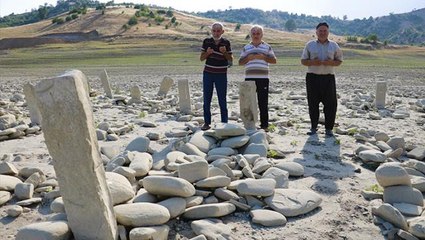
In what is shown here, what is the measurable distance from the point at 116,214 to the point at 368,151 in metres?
4.30

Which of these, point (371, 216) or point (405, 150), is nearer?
point (371, 216)

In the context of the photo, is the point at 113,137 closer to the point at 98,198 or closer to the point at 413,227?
the point at 98,198

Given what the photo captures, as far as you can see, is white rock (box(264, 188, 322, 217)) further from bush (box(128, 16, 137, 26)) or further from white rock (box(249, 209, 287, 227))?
bush (box(128, 16, 137, 26))

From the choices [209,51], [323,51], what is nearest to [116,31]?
[209,51]

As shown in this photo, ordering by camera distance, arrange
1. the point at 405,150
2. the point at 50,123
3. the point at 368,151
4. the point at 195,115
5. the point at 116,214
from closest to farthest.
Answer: the point at 50,123
the point at 116,214
the point at 368,151
the point at 405,150
the point at 195,115

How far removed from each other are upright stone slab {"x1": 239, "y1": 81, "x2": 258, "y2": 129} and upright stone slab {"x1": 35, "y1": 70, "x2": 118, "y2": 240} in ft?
15.0

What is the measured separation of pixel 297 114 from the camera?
37.6 ft

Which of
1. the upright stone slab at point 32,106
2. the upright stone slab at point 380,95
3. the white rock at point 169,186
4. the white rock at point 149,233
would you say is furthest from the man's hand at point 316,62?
the upright stone slab at point 32,106

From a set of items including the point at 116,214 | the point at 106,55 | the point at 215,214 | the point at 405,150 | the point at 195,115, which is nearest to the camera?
the point at 116,214

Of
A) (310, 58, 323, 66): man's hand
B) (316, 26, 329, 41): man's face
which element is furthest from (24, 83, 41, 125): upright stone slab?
(316, 26, 329, 41): man's face

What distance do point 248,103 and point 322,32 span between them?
6.17ft

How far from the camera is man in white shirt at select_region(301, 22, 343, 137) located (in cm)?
799

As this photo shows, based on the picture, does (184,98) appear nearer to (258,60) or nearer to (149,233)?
(258,60)

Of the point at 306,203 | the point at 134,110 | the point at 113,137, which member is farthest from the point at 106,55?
the point at 306,203
